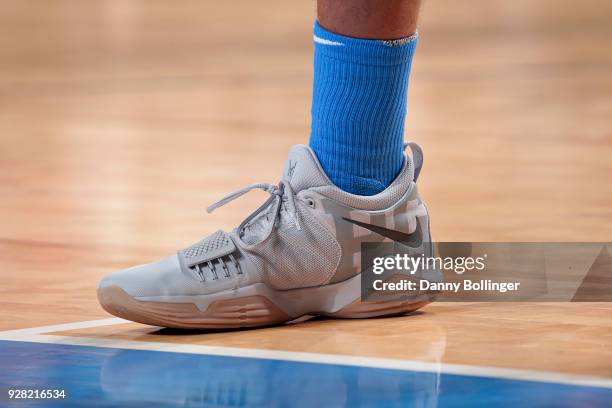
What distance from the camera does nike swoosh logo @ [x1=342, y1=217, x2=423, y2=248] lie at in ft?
4.68

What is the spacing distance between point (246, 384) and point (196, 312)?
0.86 feet

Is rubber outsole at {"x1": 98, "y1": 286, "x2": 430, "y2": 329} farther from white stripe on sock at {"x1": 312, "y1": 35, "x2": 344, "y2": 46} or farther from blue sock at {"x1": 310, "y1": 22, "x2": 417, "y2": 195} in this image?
white stripe on sock at {"x1": 312, "y1": 35, "x2": 344, "y2": 46}

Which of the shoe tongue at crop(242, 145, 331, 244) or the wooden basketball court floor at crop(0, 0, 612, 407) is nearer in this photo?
the wooden basketball court floor at crop(0, 0, 612, 407)

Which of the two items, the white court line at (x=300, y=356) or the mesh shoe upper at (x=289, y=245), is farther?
the mesh shoe upper at (x=289, y=245)

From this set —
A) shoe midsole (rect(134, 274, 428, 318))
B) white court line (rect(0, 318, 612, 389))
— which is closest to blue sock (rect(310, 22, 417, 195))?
shoe midsole (rect(134, 274, 428, 318))

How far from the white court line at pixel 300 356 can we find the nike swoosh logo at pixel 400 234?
0.23 metres

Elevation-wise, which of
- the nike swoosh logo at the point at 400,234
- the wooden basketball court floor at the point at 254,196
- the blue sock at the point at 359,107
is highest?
the blue sock at the point at 359,107

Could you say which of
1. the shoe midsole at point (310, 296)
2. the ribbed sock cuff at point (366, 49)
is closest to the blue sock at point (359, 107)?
the ribbed sock cuff at point (366, 49)

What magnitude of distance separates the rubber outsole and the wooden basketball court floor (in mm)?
13

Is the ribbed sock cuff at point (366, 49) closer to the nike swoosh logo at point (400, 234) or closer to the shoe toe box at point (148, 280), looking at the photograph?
the nike swoosh logo at point (400, 234)

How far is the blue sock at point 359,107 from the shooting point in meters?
1.43

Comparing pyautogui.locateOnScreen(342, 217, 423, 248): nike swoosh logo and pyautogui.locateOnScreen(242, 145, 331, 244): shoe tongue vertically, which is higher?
pyautogui.locateOnScreen(242, 145, 331, 244): shoe tongue

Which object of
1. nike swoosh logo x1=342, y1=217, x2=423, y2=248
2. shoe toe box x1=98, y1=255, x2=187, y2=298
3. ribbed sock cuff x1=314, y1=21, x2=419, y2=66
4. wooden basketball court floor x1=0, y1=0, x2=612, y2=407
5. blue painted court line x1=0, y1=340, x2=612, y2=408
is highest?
ribbed sock cuff x1=314, y1=21, x2=419, y2=66

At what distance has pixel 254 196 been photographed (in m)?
2.27
